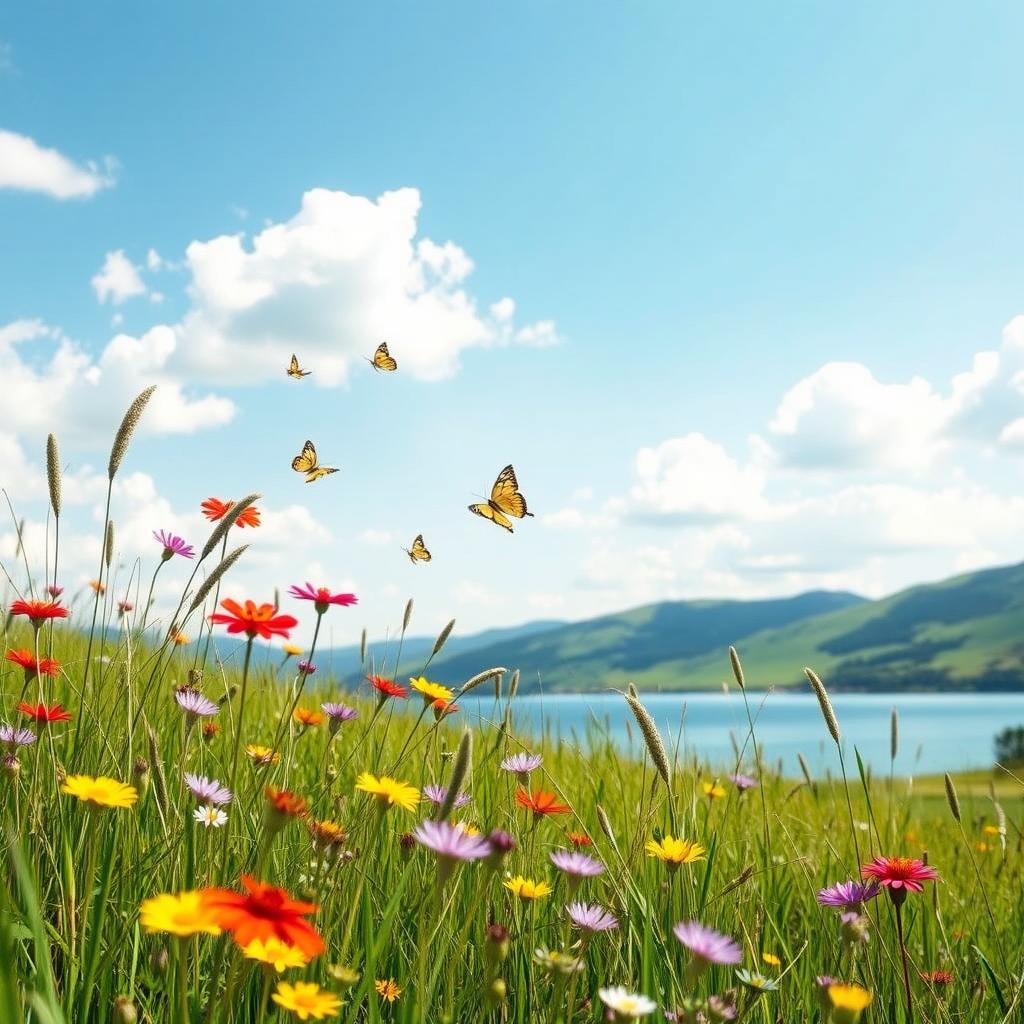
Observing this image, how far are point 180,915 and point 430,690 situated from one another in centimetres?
166

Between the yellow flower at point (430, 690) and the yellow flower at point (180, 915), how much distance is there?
1.49 m

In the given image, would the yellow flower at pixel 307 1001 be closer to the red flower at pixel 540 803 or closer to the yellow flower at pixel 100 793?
the yellow flower at pixel 100 793

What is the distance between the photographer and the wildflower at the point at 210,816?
2223mm

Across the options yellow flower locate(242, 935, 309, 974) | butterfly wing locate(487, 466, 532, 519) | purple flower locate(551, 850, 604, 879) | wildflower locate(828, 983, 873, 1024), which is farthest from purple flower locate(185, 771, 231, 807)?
butterfly wing locate(487, 466, 532, 519)

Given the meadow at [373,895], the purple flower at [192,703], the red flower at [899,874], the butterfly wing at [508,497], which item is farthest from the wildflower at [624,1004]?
the butterfly wing at [508,497]

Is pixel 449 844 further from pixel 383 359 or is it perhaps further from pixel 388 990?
pixel 383 359

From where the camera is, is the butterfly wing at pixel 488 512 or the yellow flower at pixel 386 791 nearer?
the yellow flower at pixel 386 791

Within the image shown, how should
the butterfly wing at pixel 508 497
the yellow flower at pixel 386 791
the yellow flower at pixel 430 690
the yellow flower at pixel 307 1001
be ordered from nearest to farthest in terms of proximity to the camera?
the yellow flower at pixel 307 1001
the yellow flower at pixel 386 791
the yellow flower at pixel 430 690
the butterfly wing at pixel 508 497

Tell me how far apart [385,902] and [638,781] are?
3127mm

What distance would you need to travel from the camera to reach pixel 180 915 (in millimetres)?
1337

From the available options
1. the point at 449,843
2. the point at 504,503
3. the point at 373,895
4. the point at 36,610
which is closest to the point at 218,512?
the point at 36,610

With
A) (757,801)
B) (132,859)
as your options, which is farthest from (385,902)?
(757,801)

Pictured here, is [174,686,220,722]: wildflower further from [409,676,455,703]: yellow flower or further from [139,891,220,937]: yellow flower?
[139,891,220,937]: yellow flower

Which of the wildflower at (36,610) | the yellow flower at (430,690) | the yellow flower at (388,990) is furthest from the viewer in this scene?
the yellow flower at (430,690)
